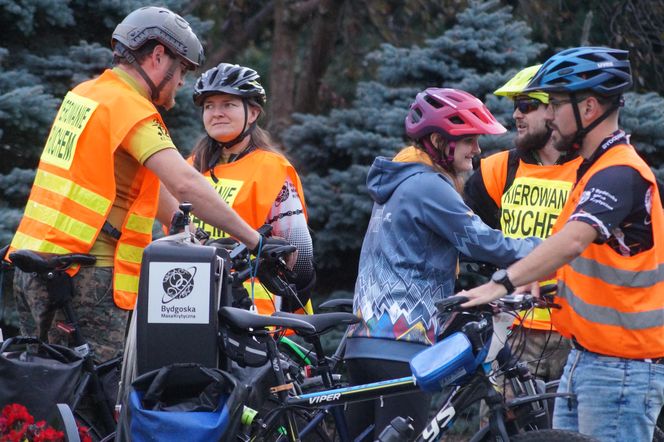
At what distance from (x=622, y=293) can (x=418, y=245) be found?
0.88 meters

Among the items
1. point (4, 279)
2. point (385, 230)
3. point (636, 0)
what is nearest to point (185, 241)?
point (385, 230)

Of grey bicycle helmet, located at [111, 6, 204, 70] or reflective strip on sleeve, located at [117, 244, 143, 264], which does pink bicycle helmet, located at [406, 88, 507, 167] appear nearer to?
grey bicycle helmet, located at [111, 6, 204, 70]

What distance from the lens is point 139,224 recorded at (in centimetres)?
521

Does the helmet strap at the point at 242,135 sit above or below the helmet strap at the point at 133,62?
below

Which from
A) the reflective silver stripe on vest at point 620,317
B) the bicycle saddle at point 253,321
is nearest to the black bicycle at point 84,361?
the bicycle saddle at point 253,321

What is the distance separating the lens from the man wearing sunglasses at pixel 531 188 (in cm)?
550

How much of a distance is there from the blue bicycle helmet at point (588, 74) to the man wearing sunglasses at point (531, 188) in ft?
4.46

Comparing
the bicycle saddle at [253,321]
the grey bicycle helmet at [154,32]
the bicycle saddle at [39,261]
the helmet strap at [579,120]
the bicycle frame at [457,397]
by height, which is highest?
the grey bicycle helmet at [154,32]

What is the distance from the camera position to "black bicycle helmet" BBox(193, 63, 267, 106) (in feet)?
19.6

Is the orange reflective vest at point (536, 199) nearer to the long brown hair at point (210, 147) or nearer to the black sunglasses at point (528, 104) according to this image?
the black sunglasses at point (528, 104)

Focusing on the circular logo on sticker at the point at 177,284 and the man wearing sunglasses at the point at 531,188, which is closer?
the circular logo on sticker at the point at 177,284

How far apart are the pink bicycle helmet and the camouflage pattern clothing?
5.26ft

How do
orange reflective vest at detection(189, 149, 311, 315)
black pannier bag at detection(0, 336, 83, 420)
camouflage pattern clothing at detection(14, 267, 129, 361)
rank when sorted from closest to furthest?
1. black pannier bag at detection(0, 336, 83, 420)
2. camouflage pattern clothing at detection(14, 267, 129, 361)
3. orange reflective vest at detection(189, 149, 311, 315)

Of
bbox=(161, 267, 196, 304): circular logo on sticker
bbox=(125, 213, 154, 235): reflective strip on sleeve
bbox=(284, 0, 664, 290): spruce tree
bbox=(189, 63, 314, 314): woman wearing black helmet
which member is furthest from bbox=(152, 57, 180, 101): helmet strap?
bbox=(284, 0, 664, 290): spruce tree
